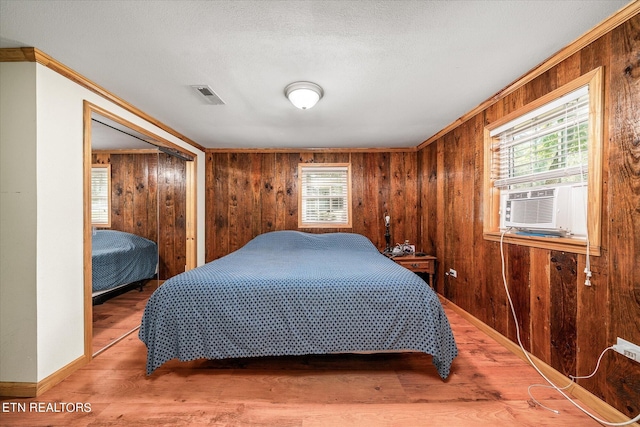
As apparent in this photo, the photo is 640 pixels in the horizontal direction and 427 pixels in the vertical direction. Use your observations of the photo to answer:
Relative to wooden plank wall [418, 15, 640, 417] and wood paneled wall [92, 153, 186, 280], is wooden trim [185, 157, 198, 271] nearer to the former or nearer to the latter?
wood paneled wall [92, 153, 186, 280]

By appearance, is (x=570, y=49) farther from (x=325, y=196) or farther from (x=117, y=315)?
(x=117, y=315)

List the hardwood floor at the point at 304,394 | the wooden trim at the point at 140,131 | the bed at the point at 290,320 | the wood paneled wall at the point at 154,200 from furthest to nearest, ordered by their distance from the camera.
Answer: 1. the wood paneled wall at the point at 154,200
2. the wooden trim at the point at 140,131
3. the bed at the point at 290,320
4. the hardwood floor at the point at 304,394

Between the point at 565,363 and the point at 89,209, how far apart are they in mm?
3407

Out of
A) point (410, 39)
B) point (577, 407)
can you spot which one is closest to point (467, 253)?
point (577, 407)

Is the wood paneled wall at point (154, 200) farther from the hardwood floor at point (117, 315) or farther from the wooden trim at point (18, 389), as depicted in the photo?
the wooden trim at point (18, 389)

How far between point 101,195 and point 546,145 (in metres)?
3.56

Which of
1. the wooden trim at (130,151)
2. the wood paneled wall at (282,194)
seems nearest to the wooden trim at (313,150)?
the wood paneled wall at (282,194)

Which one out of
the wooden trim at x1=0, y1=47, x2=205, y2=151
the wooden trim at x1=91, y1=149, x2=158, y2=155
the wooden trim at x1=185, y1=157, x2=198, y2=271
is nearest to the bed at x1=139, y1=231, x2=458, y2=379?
the wooden trim at x1=91, y1=149, x2=158, y2=155

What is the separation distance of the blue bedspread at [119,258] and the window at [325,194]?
78.0 inches

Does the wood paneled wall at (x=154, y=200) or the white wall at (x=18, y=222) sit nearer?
the white wall at (x=18, y=222)

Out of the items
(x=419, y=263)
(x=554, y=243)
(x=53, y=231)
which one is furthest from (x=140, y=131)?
(x=554, y=243)

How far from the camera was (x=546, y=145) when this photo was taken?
1768 mm

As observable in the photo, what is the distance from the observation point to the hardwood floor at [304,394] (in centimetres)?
135

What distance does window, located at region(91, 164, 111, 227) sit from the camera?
6.72 feet
